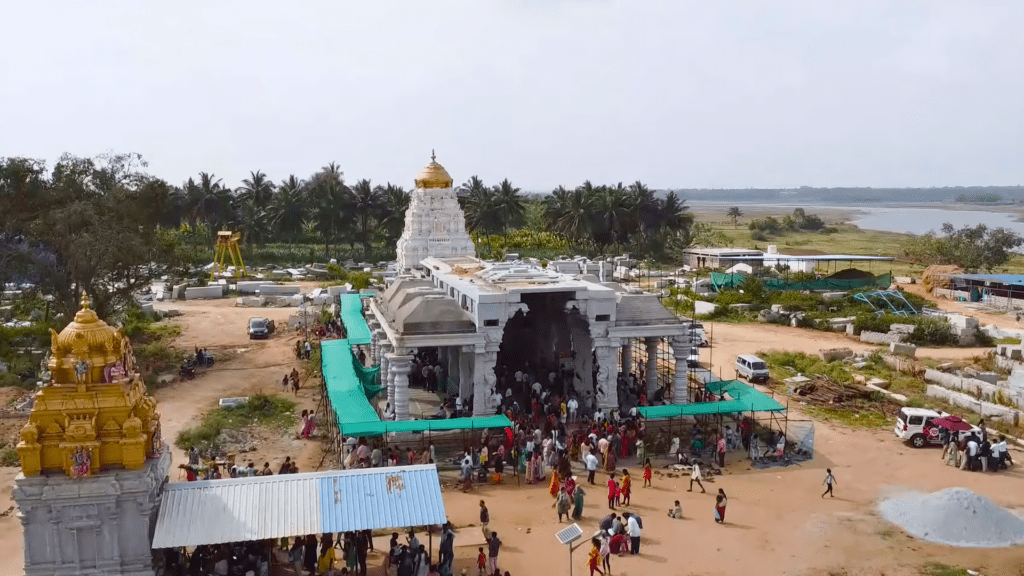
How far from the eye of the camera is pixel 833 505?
2106 centimetres

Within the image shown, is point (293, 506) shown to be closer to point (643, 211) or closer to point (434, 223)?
point (434, 223)

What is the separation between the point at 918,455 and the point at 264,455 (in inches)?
779

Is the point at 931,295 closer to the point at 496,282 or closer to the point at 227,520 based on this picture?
the point at 496,282

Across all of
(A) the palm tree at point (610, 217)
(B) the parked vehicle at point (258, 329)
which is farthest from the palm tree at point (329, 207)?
(B) the parked vehicle at point (258, 329)

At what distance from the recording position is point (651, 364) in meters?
29.4

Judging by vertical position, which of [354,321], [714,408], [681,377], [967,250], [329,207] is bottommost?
[714,408]

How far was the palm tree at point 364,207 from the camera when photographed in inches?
3351

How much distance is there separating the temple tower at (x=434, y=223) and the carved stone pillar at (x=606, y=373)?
18954 mm

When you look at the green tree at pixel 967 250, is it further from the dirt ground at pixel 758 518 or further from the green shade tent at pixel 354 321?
the green shade tent at pixel 354 321

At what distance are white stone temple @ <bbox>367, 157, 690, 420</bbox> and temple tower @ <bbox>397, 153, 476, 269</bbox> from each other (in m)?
8.24

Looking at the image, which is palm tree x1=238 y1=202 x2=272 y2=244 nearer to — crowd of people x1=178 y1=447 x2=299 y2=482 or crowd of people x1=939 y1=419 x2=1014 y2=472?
crowd of people x1=178 y1=447 x2=299 y2=482

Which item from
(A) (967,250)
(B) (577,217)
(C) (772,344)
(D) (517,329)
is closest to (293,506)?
(D) (517,329)

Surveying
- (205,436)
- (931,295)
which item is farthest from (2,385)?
(931,295)

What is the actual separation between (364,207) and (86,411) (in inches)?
2818
